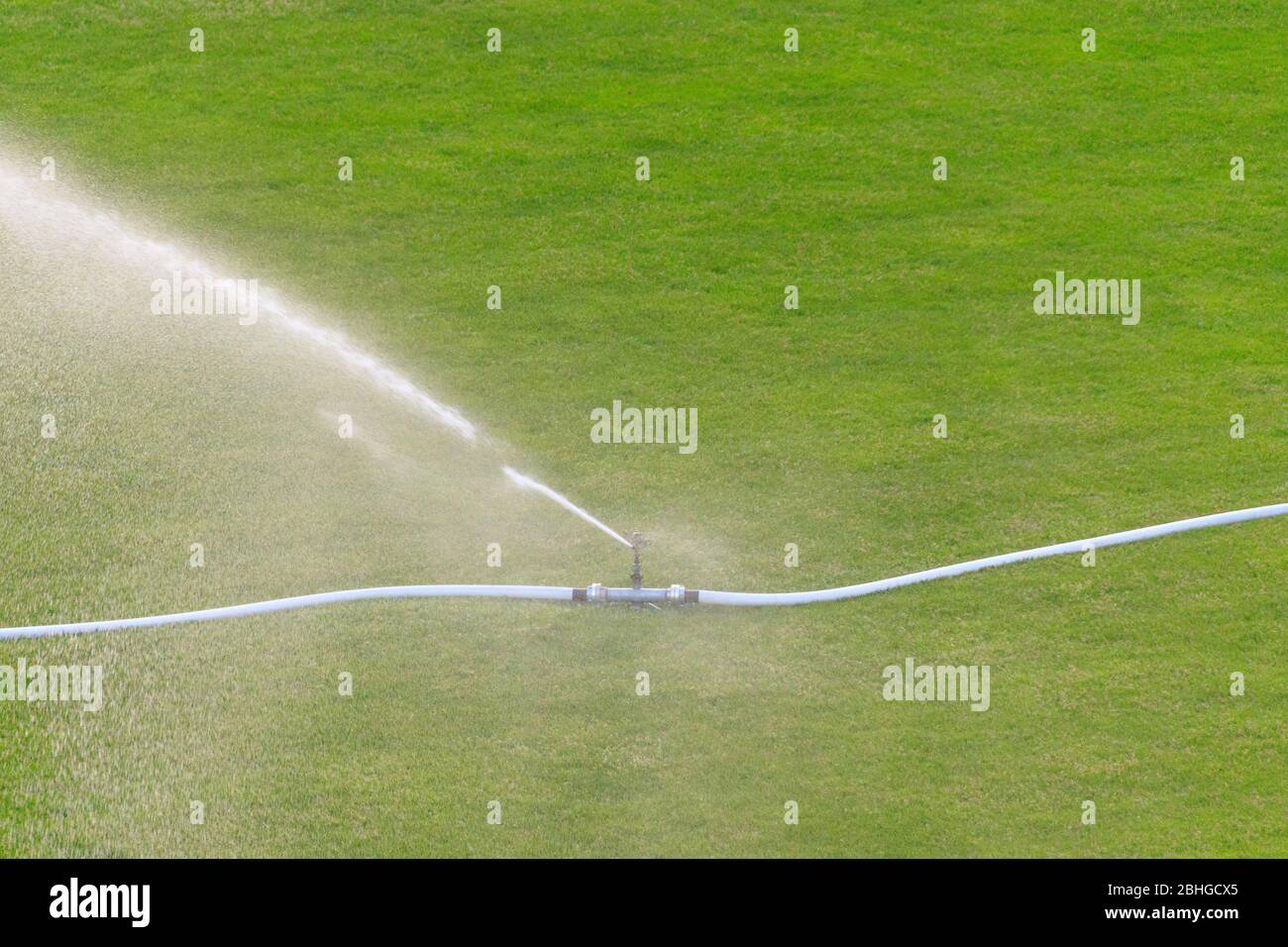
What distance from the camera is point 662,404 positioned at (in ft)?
44.5

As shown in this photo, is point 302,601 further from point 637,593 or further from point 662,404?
point 662,404

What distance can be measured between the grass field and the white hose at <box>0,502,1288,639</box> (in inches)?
4.6

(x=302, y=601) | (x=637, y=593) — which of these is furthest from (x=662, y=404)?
(x=302, y=601)

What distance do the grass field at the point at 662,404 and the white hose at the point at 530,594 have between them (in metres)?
0.12

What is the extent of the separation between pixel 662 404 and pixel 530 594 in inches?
124

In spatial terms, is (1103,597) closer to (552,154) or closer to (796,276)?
(796,276)

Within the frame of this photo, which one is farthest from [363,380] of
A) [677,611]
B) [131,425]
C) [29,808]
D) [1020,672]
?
[1020,672]

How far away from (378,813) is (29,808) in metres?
2.25

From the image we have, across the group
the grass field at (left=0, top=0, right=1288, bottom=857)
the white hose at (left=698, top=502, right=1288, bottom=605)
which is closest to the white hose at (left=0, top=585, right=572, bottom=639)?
the grass field at (left=0, top=0, right=1288, bottom=857)

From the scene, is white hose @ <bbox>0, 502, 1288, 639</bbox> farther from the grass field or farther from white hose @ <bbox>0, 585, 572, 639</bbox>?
the grass field

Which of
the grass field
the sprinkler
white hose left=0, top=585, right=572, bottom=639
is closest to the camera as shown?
the grass field

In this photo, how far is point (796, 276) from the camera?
15758mm

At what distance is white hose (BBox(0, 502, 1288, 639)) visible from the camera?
1068 centimetres

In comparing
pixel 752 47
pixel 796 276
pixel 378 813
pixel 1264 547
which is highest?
pixel 752 47
